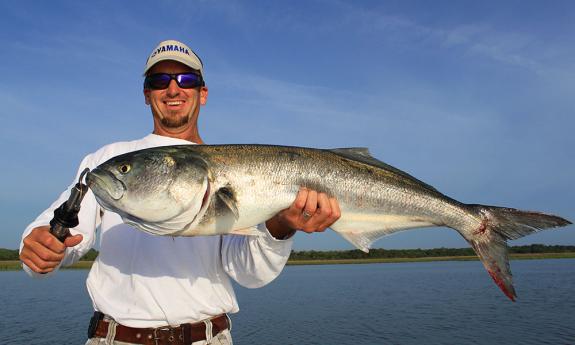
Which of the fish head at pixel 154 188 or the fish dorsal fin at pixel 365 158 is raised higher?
the fish dorsal fin at pixel 365 158

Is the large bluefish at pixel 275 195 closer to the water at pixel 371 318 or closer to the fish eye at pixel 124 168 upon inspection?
the fish eye at pixel 124 168

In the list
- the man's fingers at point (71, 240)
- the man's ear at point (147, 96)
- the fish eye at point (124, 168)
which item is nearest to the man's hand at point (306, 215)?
the fish eye at point (124, 168)

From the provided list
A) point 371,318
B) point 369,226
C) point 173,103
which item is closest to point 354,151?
point 369,226

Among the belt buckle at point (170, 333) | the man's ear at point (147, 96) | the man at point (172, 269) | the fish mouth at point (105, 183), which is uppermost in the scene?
the man's ear at point (147, 96)

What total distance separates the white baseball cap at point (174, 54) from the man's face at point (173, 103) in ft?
0.33

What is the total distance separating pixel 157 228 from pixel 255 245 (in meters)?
1.01

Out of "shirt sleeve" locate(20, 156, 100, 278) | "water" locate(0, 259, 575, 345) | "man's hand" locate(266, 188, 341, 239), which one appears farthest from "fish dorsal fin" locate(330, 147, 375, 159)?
"water" locate(0, 259, 575, 345)


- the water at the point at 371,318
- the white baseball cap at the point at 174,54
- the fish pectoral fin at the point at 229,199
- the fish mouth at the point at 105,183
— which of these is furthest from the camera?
the water at the point at 371,318

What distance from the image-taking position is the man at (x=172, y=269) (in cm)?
430

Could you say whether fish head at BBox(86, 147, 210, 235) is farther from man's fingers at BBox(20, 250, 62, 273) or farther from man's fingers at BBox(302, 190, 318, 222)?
man's fingers at BBox(302, 190, 318, 222)

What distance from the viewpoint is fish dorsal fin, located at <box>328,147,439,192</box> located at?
5.02 meters

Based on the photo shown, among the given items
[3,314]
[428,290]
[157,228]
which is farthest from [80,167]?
[428,290]

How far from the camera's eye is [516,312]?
1133 inches

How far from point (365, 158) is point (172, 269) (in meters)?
2.36
